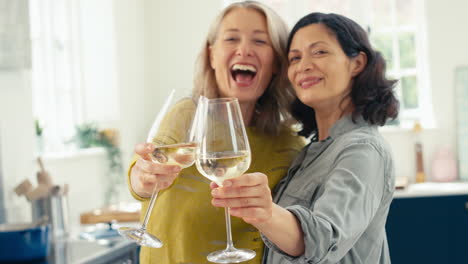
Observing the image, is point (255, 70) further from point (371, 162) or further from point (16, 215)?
point (16, 215)

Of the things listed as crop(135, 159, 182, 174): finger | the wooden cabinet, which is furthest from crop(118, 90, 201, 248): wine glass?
the wooden cabinet

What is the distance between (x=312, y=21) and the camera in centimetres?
146

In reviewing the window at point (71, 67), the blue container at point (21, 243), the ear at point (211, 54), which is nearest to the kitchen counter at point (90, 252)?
the blue container at point (21, 243)

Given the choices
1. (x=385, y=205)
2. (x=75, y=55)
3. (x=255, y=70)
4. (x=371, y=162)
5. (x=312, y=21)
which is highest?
(x=75, y=55)

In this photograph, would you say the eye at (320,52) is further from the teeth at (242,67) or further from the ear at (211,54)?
the ear at (211,54)

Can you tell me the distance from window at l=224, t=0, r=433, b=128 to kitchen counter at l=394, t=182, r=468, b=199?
2.76 feet

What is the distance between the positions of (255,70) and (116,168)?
3245mm

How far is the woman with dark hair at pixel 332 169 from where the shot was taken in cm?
104

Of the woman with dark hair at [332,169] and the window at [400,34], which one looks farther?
the window at [400,34]

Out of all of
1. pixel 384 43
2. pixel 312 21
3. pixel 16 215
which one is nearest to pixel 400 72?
pixel 384 43

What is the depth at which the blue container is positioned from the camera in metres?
2.09

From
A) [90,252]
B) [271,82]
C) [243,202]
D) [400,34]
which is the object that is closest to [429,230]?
[400,34]

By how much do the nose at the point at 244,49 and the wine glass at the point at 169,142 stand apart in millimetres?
455

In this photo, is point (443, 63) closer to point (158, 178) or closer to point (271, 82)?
point (271, 82)
